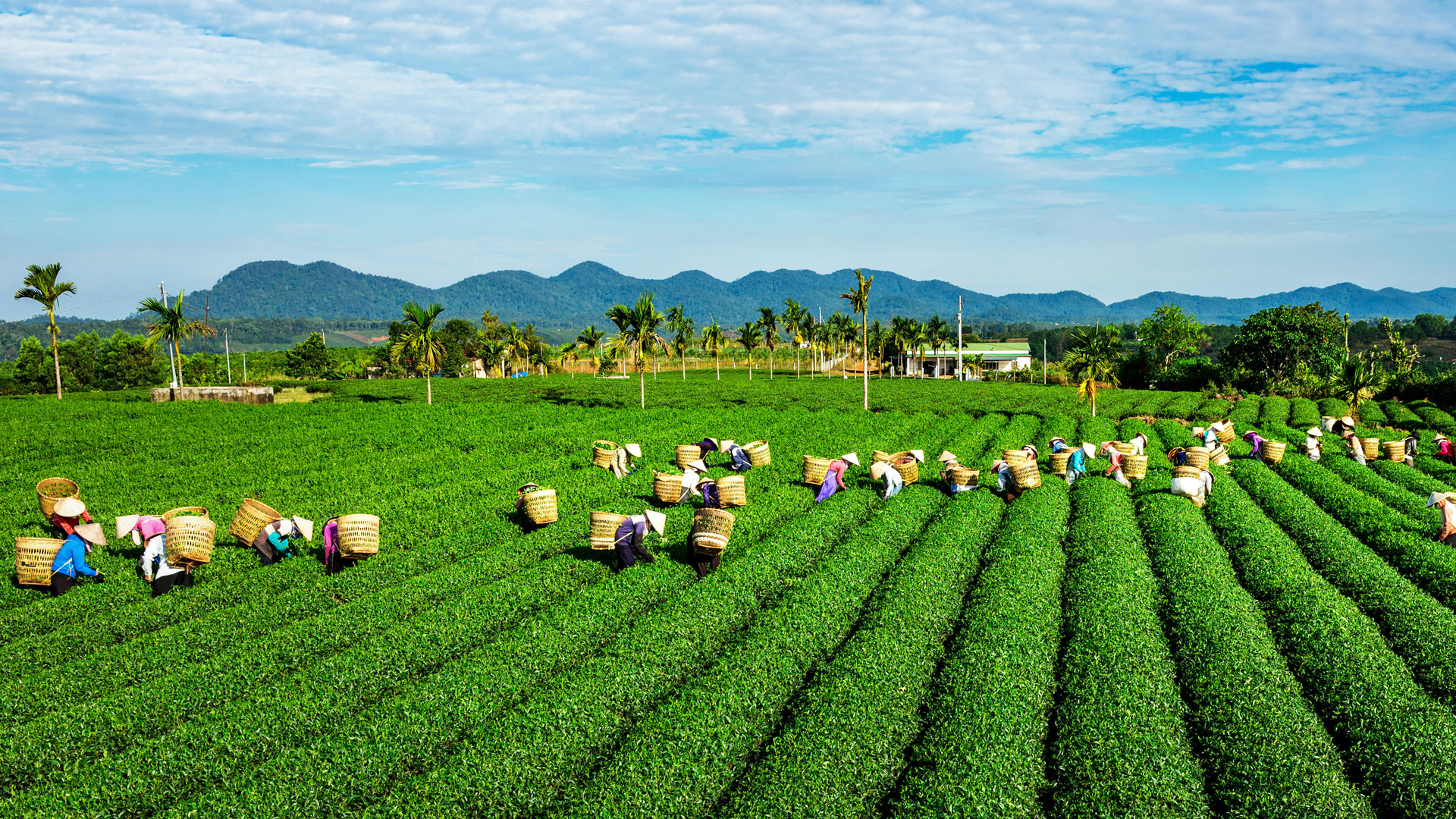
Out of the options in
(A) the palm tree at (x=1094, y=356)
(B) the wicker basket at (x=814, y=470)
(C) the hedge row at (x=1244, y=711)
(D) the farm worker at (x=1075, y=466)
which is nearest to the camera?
(C) the hedge row at (x=1244, y=711)

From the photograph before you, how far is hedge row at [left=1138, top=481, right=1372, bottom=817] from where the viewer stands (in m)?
7.87

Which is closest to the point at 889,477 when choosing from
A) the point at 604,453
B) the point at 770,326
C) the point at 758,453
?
the point at 758,453

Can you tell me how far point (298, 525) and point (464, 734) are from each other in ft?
27.2

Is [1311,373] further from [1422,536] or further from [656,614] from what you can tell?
[656,614]

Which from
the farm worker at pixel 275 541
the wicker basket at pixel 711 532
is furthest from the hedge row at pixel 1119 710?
the farm worker at pixel 275 541

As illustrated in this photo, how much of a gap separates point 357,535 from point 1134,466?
21.5 metres

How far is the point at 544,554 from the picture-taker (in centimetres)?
1588

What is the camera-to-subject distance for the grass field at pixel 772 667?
805cm

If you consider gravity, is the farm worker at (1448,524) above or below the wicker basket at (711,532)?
below

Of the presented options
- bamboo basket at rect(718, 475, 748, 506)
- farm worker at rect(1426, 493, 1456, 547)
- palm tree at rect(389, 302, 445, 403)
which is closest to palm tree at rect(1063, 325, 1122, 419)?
farm worker at rect(1426, 493, 1456, 547)

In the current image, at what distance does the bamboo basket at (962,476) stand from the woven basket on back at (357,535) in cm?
1477

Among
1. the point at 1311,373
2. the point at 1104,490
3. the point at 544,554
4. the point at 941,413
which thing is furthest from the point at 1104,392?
the point at 544,554

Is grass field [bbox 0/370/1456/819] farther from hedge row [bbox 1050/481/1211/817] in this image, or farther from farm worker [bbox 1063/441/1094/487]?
farm worker [bbox 1063/441/1094/487]

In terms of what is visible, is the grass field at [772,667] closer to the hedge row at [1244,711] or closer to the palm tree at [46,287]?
the hedge row at [1244,711]
